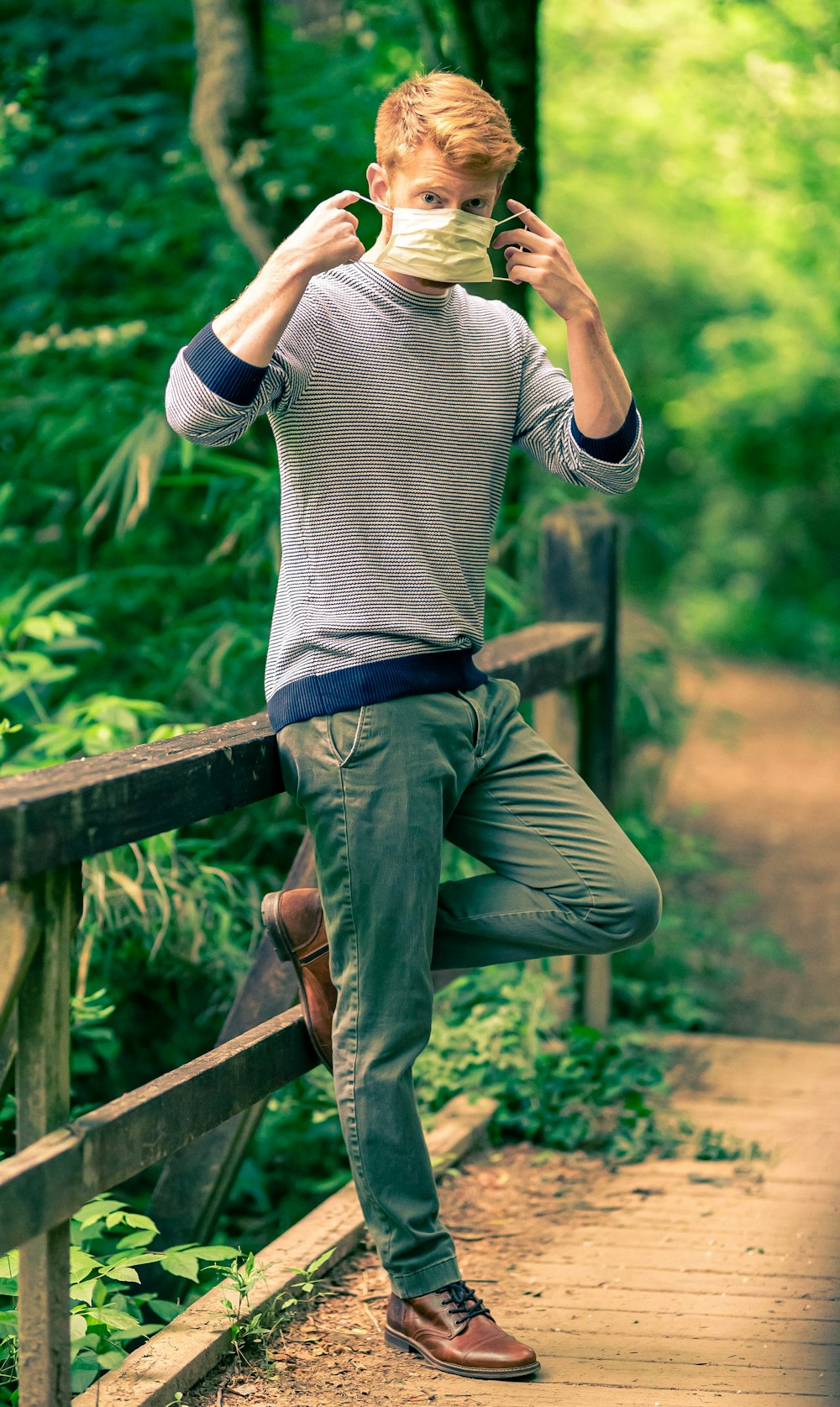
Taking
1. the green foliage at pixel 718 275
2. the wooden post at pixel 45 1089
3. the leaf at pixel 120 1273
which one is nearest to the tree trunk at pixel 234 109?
the wooden post at pixel 45 1089

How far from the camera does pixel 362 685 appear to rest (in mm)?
2299

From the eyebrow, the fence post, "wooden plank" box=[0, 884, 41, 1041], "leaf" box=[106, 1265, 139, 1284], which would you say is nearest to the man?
the eyebrow

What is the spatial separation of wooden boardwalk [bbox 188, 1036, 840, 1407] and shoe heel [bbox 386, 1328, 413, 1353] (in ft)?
0.05

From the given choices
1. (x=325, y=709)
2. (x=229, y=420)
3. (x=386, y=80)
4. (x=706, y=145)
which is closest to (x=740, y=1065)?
(x=325, y=709)

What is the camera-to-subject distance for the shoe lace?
8.01 feet

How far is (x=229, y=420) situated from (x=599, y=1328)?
171 cm

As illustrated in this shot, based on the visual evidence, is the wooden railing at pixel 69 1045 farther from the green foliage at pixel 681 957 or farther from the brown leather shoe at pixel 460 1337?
the green foliage at pixel 681 957

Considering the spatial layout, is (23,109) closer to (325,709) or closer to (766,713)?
(325,709)

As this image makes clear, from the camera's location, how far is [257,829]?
13.4 feet

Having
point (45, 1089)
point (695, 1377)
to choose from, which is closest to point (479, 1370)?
point (695, 1377)

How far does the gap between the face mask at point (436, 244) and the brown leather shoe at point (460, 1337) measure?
163 cm

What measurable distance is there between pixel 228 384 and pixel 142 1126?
3.48 ft

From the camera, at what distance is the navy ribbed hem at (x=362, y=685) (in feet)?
7.55

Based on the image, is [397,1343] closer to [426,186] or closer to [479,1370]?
[479,1370]
